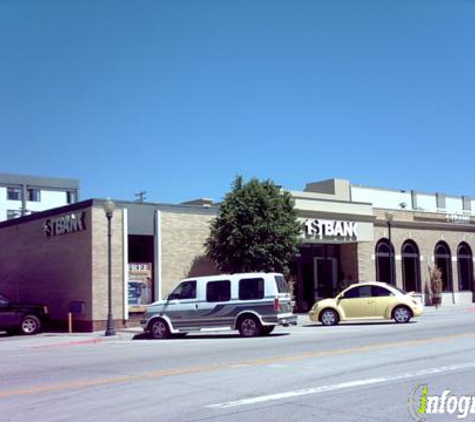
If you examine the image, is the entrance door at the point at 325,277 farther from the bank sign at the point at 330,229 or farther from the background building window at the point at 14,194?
the background building window at the point at 14,194

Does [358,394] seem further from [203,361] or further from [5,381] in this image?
[5,381]

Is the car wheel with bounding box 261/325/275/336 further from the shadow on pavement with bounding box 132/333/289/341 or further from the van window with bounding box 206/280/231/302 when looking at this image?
the van window with bounding box 206/280/231/302

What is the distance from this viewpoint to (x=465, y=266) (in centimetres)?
4428

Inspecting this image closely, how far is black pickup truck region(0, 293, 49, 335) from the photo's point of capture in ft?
87.6

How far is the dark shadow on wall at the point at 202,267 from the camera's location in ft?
98.2

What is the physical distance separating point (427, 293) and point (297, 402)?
32920mm

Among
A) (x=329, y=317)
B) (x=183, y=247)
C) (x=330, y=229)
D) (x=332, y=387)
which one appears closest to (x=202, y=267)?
(x=183, y=247)

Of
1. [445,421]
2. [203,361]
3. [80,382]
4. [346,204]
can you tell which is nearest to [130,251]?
[346,204]

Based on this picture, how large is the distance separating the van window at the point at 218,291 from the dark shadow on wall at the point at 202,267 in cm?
762

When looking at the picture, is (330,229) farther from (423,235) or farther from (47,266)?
(47,266)

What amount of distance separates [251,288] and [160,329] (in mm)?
3468

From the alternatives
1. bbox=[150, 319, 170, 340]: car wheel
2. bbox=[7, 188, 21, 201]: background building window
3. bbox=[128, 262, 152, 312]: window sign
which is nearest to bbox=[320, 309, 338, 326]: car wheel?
bbox=[150, 319, 170, 340]: car wheel

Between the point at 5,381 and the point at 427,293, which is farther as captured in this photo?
the point at 427,293

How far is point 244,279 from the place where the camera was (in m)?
21.9
